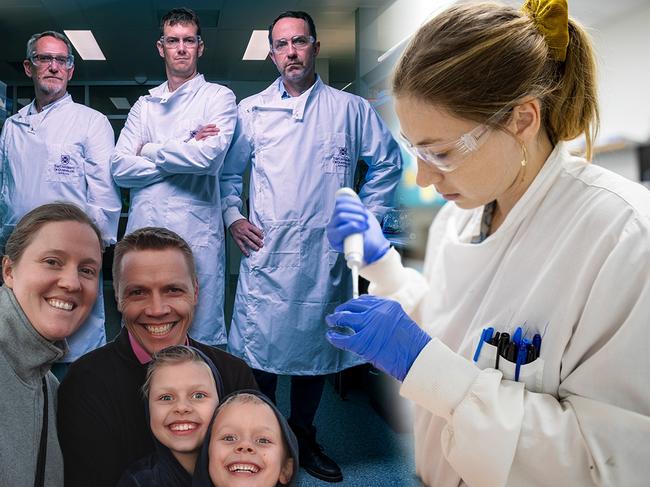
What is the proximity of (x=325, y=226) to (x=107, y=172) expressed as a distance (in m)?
0.60

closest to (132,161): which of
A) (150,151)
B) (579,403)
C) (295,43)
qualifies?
(150,151)

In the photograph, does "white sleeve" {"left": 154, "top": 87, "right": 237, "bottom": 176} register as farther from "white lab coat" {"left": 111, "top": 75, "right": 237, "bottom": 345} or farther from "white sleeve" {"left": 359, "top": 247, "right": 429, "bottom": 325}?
"white sleeve" {"left": 359, "top": 247, "right": 429, "bottom": 325}

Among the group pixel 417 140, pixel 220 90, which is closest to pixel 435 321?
pixel 417 140

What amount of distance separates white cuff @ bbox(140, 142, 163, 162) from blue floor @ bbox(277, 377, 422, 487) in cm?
71

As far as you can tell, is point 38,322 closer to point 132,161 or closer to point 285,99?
point 132,161

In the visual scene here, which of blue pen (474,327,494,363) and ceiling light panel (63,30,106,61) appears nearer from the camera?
blue pen (474,327,494,363)

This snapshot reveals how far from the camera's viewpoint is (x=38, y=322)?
1.32 meters

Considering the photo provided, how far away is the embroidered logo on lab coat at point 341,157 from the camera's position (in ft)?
5.08

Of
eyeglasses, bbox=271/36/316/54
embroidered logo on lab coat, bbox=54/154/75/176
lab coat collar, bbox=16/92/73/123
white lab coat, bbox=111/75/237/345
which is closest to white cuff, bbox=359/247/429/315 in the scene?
white lab coat, bbox=111/75/237/345

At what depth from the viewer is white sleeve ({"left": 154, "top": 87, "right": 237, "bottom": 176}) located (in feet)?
4.74

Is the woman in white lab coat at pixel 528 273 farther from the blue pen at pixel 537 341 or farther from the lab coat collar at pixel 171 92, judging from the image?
the lab coat collar at pixel 171 92

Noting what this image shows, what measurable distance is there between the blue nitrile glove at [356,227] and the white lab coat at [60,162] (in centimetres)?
58

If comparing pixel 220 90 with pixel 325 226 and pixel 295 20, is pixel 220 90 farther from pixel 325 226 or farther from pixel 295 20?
pixel 325 226

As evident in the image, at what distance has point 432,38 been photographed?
119 cm
